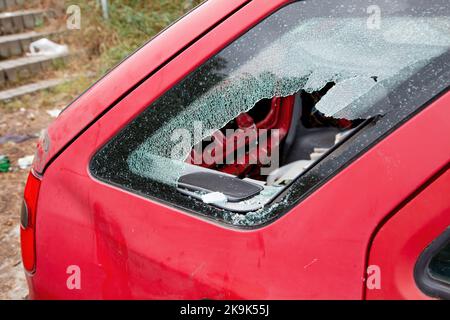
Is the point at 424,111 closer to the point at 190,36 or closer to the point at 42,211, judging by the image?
Result: the point at 190,36

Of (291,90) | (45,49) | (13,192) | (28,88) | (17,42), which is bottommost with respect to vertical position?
(13,192)

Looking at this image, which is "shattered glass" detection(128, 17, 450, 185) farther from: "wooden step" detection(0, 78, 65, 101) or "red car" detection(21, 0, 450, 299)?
"wooden step" detection(0, 78, 65, 101)

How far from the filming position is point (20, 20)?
6.41 m

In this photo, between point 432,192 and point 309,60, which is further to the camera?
point 309,60

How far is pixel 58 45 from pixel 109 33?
→ 765mm

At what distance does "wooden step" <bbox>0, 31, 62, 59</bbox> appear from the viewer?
19.6ft

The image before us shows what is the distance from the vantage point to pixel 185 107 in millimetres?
1275

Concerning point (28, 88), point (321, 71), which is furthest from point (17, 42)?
point (321, 71)

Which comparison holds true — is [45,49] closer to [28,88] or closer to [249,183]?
[28,88]
